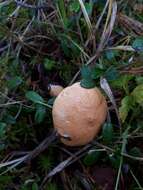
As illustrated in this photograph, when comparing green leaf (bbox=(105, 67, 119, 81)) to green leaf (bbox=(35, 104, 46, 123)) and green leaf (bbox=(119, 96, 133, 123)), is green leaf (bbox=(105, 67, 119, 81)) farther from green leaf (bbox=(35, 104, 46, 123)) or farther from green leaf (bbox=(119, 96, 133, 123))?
green leaf (bbox=(35, 104, 46, 123))

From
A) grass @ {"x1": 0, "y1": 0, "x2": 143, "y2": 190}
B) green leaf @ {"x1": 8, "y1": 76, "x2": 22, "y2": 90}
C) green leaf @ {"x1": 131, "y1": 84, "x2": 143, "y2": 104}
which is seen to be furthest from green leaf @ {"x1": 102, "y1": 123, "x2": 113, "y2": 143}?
green leaf @ {"x1": 8, "y1": 76, "x2": 22, "y2": 90}

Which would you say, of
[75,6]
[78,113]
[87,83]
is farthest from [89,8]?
[78,113]

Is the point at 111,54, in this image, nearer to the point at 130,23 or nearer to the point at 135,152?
the point at 130,23

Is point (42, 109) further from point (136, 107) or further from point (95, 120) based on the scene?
point (136, 107)

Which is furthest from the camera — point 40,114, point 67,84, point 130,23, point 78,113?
point 130,23

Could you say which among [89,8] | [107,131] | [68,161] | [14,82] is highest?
[89,8]

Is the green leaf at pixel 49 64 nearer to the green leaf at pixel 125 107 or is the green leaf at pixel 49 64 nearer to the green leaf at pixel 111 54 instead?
the green leaf at pixel 111 54

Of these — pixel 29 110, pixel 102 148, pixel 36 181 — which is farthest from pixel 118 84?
pixel 36 181
